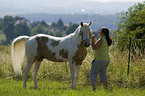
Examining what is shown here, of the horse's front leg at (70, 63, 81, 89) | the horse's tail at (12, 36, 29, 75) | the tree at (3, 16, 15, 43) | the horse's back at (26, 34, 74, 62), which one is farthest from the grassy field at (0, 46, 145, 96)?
the tree at (3, 16, 15, 43)

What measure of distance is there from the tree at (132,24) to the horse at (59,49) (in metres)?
A: 4.75

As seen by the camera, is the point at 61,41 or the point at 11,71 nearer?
the point at 61,41

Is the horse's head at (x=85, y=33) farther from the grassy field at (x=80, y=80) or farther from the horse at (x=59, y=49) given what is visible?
the grassy field at (x=80, y=80)

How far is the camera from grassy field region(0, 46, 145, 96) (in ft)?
20.5

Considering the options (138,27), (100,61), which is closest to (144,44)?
(138,27)

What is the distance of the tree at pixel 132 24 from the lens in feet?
35.0

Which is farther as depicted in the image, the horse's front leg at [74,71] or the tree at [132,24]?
the tree at [132,24]

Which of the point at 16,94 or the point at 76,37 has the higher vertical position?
the point at 76,37

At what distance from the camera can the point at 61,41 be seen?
669 cm

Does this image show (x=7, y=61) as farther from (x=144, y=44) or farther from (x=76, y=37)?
(x=144, y=44)

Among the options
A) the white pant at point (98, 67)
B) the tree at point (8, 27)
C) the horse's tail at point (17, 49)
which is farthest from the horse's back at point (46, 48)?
the tree at point (8, 27)

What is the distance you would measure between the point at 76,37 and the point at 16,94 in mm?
2352

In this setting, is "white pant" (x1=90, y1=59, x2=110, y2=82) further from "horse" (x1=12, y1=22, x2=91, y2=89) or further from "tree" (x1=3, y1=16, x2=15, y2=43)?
"tree" (x1=3, y1=16, x2=15, y2=43)

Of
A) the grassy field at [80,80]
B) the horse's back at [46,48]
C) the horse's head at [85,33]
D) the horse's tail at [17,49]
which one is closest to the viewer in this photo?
the horse's head at [85,33]
